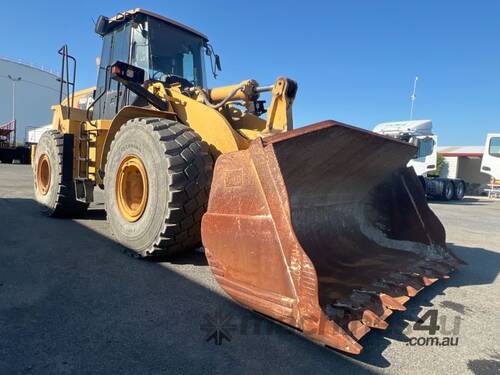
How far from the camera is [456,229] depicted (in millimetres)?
7680

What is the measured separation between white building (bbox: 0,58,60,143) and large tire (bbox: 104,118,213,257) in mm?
50718

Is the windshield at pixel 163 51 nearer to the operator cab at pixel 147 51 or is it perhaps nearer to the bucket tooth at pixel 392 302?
the operator cab at pixel 147 51

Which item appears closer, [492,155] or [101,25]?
[101,25]

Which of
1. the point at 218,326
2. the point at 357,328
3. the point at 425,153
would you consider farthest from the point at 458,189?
the point at 218,326

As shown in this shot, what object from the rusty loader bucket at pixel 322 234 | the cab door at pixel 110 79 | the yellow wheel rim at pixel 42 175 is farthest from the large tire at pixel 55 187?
the rusty loader bucket at pixel 322 234

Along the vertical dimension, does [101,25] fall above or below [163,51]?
above

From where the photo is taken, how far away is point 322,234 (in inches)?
136

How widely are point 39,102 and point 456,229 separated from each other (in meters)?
54.2

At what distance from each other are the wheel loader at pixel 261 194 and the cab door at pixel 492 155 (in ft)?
58.2

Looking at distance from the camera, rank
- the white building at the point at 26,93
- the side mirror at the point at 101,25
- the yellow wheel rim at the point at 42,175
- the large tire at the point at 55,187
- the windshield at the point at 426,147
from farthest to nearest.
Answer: the white building at the point at 26,93, the windshield at the point at 426,147, the yellow wheel rim at the point at 42,175, the large tire at the point at 55,187, the side mirror at the point at 101,25

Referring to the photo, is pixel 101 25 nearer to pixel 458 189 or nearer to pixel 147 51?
pixel 147 51

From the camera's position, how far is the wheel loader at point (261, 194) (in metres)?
2.42

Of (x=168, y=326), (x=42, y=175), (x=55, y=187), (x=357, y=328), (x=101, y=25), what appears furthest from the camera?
(x=42, y=175)

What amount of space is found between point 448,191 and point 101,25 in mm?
15691
